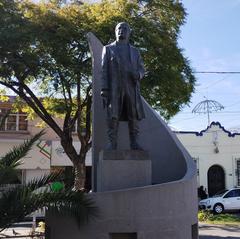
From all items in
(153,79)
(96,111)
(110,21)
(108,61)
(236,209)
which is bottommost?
(236,209)

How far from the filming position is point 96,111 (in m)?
10.6

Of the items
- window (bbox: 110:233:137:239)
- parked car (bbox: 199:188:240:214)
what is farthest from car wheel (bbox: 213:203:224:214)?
window (bbox: 110:233:137:239)

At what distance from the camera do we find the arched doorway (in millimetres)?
35250

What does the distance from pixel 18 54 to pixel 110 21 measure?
358cm

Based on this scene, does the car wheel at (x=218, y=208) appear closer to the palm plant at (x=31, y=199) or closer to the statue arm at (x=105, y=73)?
the statue arm at (x=105, y=73)

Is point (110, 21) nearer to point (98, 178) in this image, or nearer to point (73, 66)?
point (73, 66)

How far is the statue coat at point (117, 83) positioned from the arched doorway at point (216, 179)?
26.5 metres

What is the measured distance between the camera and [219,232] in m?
16.5

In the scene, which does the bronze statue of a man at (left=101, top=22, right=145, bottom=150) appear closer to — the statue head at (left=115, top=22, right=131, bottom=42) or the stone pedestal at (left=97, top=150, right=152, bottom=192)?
the statue head at (left=115, top=22, right=131, bottom=42)

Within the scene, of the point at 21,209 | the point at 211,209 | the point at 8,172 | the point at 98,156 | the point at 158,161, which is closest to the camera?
the point at 21,209

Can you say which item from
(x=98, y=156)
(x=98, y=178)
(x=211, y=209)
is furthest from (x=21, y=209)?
(x=211, y=209)

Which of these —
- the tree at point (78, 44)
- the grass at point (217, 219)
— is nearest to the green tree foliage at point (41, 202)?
the tree at point (78, 44)

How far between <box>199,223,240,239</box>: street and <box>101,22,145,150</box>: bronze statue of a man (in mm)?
6644

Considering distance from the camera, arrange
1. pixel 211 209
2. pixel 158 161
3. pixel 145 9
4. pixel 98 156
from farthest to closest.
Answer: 1. pixel 211 209
2. pixel 145 9
3. pixel 158 161
4. pixel 98 156
